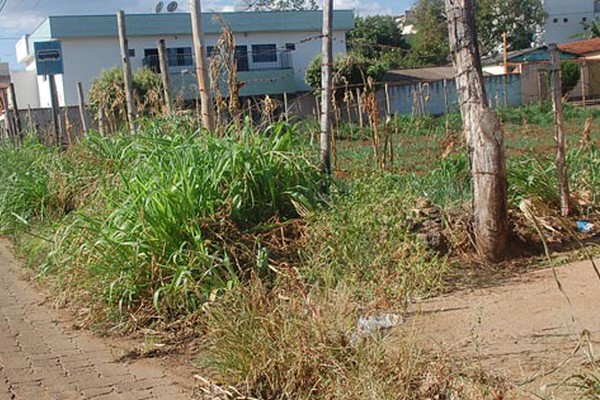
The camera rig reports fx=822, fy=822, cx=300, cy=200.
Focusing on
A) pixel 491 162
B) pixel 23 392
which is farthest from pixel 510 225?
pixel 23 392

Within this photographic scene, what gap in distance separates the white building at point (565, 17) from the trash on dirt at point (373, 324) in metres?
66.4

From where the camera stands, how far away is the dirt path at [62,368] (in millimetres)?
5449

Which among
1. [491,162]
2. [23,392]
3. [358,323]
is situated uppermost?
[491,162]

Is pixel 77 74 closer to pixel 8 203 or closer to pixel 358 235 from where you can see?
pixel 8 203

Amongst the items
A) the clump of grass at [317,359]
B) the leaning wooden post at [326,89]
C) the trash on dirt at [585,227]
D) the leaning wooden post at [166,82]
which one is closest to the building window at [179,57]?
the leaning wooden post at [166,82]

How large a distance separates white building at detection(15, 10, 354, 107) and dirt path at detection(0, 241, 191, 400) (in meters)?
30.6

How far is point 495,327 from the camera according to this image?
17.8ft

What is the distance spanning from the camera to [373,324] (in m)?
5.13

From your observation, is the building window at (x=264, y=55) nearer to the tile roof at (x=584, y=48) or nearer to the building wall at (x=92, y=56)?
the building wall at (x=92, y=56)

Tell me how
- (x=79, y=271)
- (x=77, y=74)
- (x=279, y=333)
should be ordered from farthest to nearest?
1. (x=77, y=74)
2. (x=79, y=271)
3. (x=279, y=333)

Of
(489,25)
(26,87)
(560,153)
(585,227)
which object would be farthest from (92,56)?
(585,227)

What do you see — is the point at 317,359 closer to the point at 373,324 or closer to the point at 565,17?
the point at 373,324

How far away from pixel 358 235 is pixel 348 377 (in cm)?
251

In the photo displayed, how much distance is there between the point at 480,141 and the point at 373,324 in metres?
2.72
